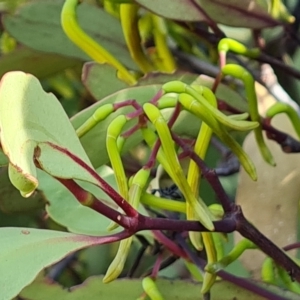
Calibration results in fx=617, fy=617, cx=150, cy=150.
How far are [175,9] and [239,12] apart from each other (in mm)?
61

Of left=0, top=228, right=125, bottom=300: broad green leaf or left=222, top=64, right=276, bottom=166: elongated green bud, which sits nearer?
left=0, top=228, right=125, bottom=300: broad green leaf

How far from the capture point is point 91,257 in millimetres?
696

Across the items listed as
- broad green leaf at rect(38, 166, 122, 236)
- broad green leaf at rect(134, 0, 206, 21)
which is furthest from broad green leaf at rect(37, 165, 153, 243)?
broad green leaf at rect(134, 0, 206, 21)

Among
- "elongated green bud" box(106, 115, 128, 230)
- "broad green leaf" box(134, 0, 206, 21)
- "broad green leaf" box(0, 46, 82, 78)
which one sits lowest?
"broad green leaf" box(0, 46, 82, 78)

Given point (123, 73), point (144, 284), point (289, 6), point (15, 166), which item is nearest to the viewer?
point (15, 166)

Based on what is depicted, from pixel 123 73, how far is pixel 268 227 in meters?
0.16

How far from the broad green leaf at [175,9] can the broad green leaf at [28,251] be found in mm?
177

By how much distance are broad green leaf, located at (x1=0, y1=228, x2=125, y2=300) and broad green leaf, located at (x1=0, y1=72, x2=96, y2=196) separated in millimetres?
33

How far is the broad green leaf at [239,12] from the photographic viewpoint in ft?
1.41

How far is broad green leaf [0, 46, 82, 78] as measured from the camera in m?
0.50

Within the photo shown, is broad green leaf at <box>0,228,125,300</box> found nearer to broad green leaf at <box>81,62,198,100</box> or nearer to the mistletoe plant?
the mistletoe plant

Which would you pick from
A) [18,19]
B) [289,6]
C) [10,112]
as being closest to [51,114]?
[10,112]

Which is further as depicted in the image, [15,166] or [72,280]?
→ [72,280]

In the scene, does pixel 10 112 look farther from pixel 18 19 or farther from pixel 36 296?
pixel 18 19
